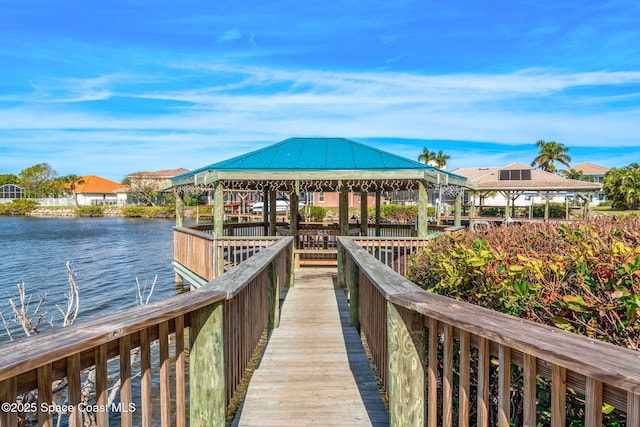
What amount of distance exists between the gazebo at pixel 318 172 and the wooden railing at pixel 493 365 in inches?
276

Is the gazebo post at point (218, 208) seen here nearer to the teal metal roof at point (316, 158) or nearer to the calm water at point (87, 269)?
the teal metal roof at point (316, 158)

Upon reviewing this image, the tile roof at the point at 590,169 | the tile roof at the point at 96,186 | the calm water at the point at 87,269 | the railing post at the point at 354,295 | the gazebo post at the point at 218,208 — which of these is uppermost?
the tile roof at the point at 590,169

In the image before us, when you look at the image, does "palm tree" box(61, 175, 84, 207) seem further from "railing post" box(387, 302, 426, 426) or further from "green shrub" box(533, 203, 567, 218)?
"railing post" box(387, 302, 426, 426)

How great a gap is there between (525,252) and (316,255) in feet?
31.0

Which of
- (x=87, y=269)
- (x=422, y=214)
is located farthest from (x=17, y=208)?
(x=422, y=214)

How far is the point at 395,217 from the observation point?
38.3 m

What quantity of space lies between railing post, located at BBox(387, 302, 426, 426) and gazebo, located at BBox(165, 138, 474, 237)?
25.0ft

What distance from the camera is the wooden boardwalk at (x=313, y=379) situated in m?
3.46

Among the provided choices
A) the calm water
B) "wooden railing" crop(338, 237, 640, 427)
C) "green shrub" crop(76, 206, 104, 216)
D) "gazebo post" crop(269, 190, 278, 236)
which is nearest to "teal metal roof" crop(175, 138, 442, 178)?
"gazebo post" crop(269, 190, 278, 236)

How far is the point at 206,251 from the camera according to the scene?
32.7ft

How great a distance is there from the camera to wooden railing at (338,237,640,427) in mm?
1372

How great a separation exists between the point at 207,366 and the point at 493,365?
5.92ft

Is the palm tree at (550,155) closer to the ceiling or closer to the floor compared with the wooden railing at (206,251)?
closer to the ceiling

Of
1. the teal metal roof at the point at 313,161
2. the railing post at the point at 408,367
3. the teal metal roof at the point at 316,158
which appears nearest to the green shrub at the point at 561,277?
the railing post at the point at 408,367
